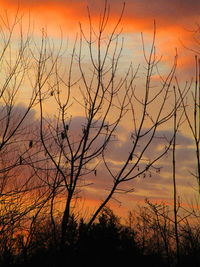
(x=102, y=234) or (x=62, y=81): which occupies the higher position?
(x=102, y=234)

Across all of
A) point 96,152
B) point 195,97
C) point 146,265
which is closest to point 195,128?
point 195,97

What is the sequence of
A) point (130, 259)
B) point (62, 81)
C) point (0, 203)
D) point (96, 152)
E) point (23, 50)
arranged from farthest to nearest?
point (130, 259), point (0, 203), point (23, 50), point (62, 81), point (96, 152)

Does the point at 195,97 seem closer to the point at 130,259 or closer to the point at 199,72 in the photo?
the point at 199,72

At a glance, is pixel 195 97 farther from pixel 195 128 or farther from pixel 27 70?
pixel 27 70

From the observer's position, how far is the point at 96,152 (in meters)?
7.26

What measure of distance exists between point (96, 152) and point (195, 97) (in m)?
1.96

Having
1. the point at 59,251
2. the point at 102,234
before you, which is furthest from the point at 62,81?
the point at 102,234

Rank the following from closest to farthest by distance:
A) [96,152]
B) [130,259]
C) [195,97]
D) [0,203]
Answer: [96,152]
[195,97]
[0,203]
[130,259]

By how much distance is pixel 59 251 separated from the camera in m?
6.54

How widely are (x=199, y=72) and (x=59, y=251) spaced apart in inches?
152

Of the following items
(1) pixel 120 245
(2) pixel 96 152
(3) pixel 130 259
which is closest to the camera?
(2) pixel 96 152

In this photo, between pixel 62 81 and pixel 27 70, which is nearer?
pixel 62 81

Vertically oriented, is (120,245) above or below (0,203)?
above

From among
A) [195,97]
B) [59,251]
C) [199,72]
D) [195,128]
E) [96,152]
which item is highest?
[199,72]
